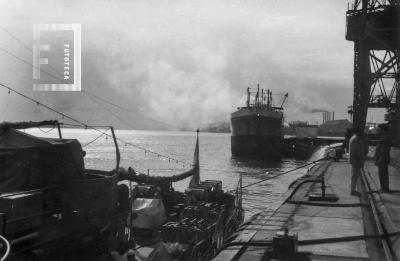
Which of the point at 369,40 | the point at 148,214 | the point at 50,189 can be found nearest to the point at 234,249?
the point at 50,189

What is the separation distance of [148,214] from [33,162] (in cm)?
653

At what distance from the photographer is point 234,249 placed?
313 inches

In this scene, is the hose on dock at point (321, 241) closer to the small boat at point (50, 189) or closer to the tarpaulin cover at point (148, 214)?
the small boat at point (50, 189)

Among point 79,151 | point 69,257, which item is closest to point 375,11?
point 79,151

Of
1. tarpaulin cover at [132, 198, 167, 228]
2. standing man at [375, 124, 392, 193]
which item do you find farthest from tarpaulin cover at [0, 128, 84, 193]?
standing man at [375, 124, 392, 193]

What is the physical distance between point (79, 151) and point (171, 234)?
5.69 meters

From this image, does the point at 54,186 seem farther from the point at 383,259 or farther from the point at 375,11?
the point at 375,11

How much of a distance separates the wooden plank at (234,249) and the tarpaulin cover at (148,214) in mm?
9318

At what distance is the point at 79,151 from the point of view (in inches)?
564

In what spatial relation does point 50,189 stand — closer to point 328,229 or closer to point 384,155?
point 328,229

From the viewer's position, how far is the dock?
7.49 meters

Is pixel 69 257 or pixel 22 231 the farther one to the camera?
pixel 69 257

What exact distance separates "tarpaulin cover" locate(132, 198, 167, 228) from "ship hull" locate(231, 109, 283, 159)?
65078 mm

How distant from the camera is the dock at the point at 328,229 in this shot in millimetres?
7492
